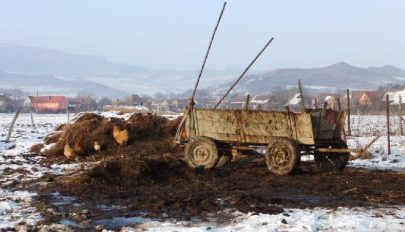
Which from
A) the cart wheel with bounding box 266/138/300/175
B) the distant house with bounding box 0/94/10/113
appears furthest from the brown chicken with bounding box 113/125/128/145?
the distant house with bounding box 0/94/10/113

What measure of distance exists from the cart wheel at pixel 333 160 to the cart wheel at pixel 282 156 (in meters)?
1.50

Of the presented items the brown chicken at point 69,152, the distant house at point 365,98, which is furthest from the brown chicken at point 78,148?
the distant house at point 365,98

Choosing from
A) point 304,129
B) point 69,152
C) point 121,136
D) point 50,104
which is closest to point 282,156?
point 304,129

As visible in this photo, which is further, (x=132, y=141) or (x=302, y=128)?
(x=132, y=141)

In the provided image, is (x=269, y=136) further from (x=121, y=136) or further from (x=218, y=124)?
(x=121, y=136)

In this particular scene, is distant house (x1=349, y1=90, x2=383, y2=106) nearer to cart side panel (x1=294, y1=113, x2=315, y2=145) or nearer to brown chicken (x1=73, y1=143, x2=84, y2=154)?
brown chicken (x1=73, y1=143, x2=84, y2=154)

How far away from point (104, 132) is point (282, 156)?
7221 millimetres

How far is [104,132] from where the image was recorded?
56.5ft

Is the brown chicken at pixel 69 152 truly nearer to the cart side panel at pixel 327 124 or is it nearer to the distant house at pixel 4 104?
the cart side panel at pixel 327 124

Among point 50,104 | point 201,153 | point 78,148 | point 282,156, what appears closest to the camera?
point 282,156

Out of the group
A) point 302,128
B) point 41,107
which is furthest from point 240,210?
point 41,107

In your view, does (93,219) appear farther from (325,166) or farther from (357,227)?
(325,166)

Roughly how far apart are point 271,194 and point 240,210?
175 centimetres

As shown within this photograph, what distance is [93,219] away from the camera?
7812 mm
